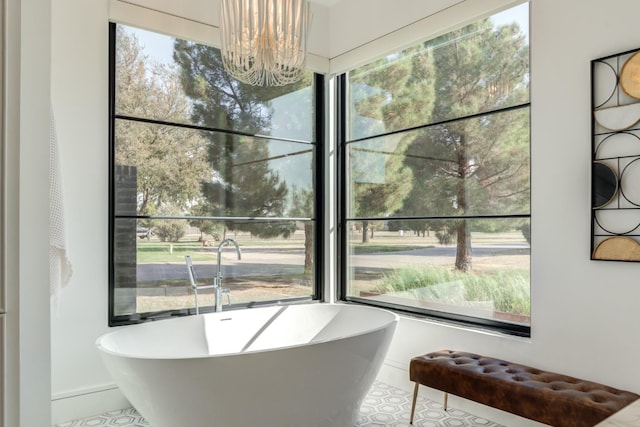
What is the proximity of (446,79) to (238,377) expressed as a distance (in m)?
2.36

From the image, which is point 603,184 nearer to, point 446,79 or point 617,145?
point 617,145

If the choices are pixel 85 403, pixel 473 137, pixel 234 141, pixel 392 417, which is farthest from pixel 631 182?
pixel 85 403

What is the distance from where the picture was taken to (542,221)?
8.43ft

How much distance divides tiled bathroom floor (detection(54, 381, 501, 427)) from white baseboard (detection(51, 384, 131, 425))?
4cm

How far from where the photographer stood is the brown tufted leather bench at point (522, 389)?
1.99 metres

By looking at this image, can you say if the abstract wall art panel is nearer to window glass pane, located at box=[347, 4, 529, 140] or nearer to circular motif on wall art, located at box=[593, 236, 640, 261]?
circular motif on wall art, located at box=[593, 236, 640, 261]

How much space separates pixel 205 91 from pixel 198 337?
1.73 metres

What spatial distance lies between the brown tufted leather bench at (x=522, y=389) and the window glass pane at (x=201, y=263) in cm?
146

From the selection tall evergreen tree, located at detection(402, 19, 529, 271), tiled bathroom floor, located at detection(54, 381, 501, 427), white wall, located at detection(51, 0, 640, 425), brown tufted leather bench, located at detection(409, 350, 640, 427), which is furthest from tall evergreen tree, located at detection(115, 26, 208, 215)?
brown tufted leather bench, located at detection(409, 350, 640, 427)

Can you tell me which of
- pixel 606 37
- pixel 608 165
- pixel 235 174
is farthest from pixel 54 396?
pixel 606 37

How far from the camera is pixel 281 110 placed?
12.7 feet

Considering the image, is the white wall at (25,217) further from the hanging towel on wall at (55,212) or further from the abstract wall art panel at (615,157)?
the abstract wall art panel at (615,157)

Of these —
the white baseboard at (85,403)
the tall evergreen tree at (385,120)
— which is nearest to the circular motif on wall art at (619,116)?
the tall evergreen tree at (385,120)

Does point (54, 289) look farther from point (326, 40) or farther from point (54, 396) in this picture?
point (326, 40)
